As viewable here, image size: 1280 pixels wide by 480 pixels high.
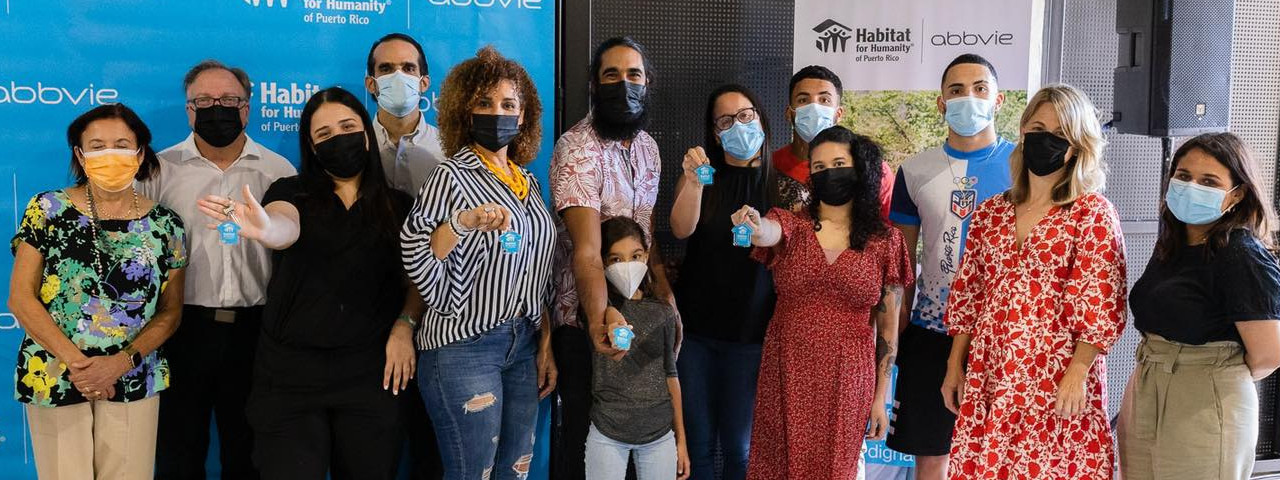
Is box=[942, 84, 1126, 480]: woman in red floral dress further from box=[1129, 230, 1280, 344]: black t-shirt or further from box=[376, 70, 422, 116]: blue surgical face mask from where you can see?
box=[376, 70, 422, 116]: blue surgical face mask

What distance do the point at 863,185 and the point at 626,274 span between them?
78cm

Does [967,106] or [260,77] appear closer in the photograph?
[967,106]

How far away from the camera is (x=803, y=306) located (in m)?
3.04

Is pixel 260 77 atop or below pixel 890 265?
atop

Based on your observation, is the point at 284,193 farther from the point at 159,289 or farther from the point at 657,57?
the point at 657,57

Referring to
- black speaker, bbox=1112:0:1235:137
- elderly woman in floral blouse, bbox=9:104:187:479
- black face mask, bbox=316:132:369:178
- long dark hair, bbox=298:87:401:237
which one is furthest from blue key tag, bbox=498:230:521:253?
black speaker, bbox=1112:0:1235:137

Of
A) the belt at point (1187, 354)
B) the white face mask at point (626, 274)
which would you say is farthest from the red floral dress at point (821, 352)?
the belt at point (1187, 354)

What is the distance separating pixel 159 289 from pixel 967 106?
2631mm

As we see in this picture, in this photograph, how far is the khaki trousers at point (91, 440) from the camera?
288 centimetres

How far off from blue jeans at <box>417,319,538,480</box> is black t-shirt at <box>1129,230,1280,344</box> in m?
1.81

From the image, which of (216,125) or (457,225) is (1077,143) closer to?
(457,225)

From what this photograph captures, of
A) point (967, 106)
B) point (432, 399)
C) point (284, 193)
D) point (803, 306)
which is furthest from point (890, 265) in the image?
point (284, 193)

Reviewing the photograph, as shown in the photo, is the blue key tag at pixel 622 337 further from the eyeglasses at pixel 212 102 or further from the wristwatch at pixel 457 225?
the eyeglasses at pixel 212 102

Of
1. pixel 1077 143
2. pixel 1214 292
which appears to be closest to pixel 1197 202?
pixel 1214 292
